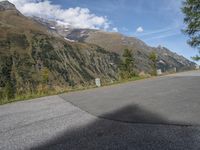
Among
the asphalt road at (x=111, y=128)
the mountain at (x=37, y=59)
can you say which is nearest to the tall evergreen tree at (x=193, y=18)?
the asphalt road at (x=111, y=128)

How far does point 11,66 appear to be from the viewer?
13288 cm

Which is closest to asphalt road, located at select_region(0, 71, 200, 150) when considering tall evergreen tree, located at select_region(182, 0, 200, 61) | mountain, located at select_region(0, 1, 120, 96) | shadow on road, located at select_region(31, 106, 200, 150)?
shadow on road, located at select_region(31, 106, 200, 150)

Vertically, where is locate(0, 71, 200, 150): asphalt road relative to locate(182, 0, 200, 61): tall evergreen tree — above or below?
below

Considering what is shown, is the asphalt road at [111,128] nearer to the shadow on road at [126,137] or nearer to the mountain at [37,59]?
the shadow on road at [126,137]

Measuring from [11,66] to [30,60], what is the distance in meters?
16.1

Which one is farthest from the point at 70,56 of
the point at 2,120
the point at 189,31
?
the point at 2,120

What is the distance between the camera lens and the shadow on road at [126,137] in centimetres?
386

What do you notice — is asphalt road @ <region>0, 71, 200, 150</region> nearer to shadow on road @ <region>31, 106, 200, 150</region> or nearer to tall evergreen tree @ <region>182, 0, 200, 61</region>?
shadow on road @ <region>31, 106, 200, 150</region>

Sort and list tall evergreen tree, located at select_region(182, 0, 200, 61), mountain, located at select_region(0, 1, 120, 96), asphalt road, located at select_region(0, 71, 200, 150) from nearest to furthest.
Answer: asphalt road, located at select_region(0, 71, 200, 150), tall evergreen tree, located at select_region(182, 0, 200, 61), mountain, located at select_region(0, 1, 120, 96)

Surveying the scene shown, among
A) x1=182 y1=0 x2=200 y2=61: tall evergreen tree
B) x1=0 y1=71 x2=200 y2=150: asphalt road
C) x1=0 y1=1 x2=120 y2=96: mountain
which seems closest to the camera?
x1=0 y1=71 x2=200 y2=150: asphalt road

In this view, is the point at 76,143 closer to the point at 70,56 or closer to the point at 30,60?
the point at 30,60

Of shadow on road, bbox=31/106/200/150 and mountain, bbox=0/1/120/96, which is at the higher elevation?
mountain, bbox=0/1/120/96

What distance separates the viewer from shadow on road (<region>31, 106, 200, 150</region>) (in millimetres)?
3857

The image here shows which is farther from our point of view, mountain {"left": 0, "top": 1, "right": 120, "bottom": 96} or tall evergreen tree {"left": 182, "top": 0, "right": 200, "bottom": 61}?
mountain {"left": 0, "top": 1, "right": 120, "bottom": 96}
